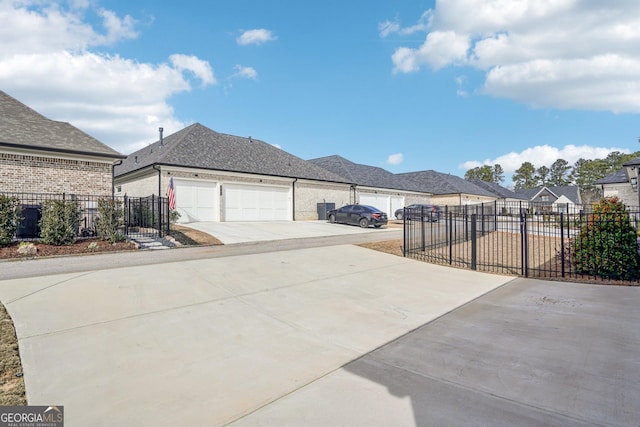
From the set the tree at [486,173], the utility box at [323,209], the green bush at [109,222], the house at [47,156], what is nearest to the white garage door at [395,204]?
the utility box at [323,209]

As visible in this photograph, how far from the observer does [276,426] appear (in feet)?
8.32

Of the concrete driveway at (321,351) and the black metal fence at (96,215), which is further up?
the black metal fence at (96,215)

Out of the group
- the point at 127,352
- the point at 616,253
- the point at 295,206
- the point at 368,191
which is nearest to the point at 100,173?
the point at 295,206

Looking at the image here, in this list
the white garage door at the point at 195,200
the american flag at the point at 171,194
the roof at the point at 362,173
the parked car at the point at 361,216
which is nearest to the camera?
the american flag at the point at 171,194

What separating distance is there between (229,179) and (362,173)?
17021 mm

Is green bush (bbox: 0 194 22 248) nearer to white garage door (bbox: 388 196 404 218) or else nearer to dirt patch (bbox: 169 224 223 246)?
dirt patch (bbox: 169 224 223 246)

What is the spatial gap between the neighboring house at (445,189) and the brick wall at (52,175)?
33.0m

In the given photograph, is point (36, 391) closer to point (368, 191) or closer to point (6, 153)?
point (6, 153)

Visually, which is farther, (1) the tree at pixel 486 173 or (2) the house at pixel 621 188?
(1) the tree at pixel 486 173

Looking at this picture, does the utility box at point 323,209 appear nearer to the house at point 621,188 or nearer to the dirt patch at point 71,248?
the dirt patch at point 71,248

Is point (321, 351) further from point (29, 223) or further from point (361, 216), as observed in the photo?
point (361, 216)

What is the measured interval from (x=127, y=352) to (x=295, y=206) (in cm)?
2119

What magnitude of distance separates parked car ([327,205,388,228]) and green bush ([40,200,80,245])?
15349 mm

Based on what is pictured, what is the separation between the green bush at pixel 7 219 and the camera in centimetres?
995
